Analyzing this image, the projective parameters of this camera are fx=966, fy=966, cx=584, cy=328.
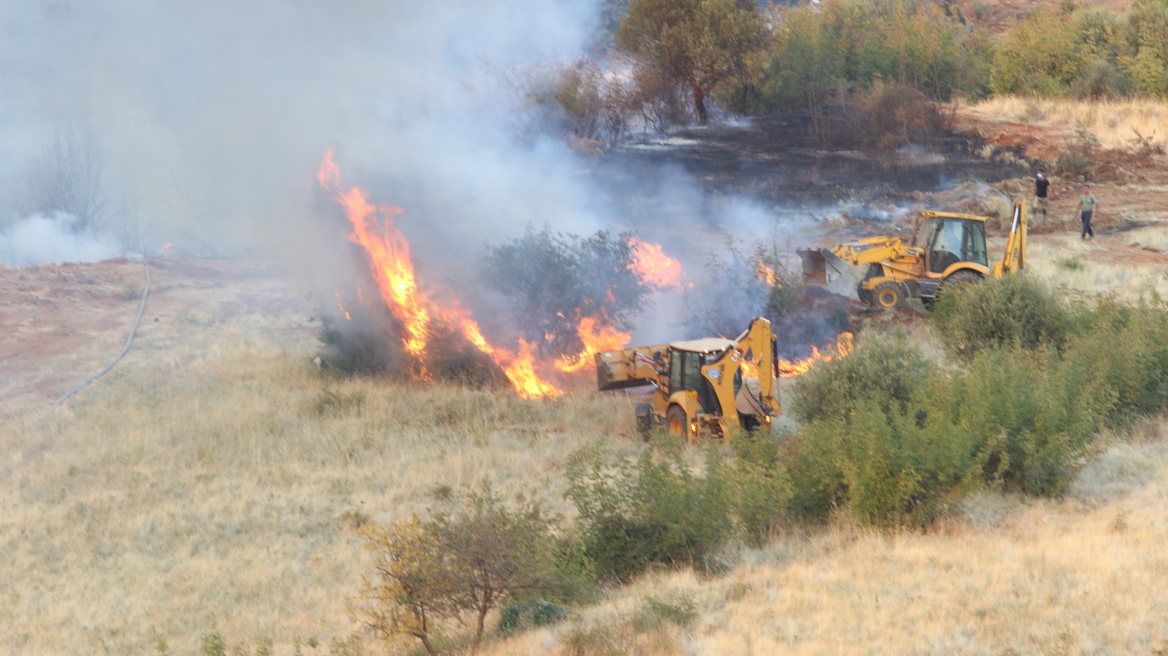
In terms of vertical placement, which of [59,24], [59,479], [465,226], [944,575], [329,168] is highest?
[59,24]

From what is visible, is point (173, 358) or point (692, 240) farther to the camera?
point (692, 240)

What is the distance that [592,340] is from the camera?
61.8ft

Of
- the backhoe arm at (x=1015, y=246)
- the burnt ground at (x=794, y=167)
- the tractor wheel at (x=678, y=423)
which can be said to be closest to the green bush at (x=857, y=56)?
the burnt ground at (x=794, y=167)

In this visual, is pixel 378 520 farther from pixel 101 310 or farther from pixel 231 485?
pixel 101 310

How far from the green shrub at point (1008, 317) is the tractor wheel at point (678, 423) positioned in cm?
531

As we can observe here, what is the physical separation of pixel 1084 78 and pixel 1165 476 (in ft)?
120

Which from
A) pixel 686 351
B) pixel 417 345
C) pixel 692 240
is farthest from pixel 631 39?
pixel 686 351

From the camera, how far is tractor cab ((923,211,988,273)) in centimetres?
1914

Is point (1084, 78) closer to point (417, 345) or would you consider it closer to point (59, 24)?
point (417, 345)

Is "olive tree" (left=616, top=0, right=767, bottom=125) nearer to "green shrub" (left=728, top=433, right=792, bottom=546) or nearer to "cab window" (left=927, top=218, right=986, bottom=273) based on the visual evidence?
"cab window" (left=927, top=218, right=986, bottom=273)

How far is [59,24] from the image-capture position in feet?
82.0

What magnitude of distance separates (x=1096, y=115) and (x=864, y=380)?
3067 centimetres

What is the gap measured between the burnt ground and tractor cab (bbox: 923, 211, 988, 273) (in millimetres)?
10200

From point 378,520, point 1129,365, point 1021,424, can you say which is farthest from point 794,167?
point 378,520
